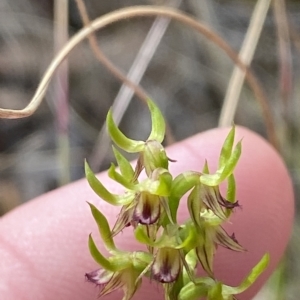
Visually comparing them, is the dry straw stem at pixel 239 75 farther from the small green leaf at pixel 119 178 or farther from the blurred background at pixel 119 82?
the small green leaf at pixel 119 178

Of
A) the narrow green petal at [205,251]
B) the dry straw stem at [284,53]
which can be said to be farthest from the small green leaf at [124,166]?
the dry straw stem at [284,53]

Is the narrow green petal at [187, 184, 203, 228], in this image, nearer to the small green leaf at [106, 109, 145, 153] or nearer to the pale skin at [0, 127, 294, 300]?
the small green leaf at [106, 109, 145, 153]

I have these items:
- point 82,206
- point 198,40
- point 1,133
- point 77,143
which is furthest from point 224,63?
point 82,206

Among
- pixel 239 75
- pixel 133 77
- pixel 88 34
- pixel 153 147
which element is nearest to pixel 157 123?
pixel 153 147

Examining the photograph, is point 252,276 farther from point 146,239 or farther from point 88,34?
point 88,34

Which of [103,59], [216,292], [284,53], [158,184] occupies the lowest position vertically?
[216,292]
